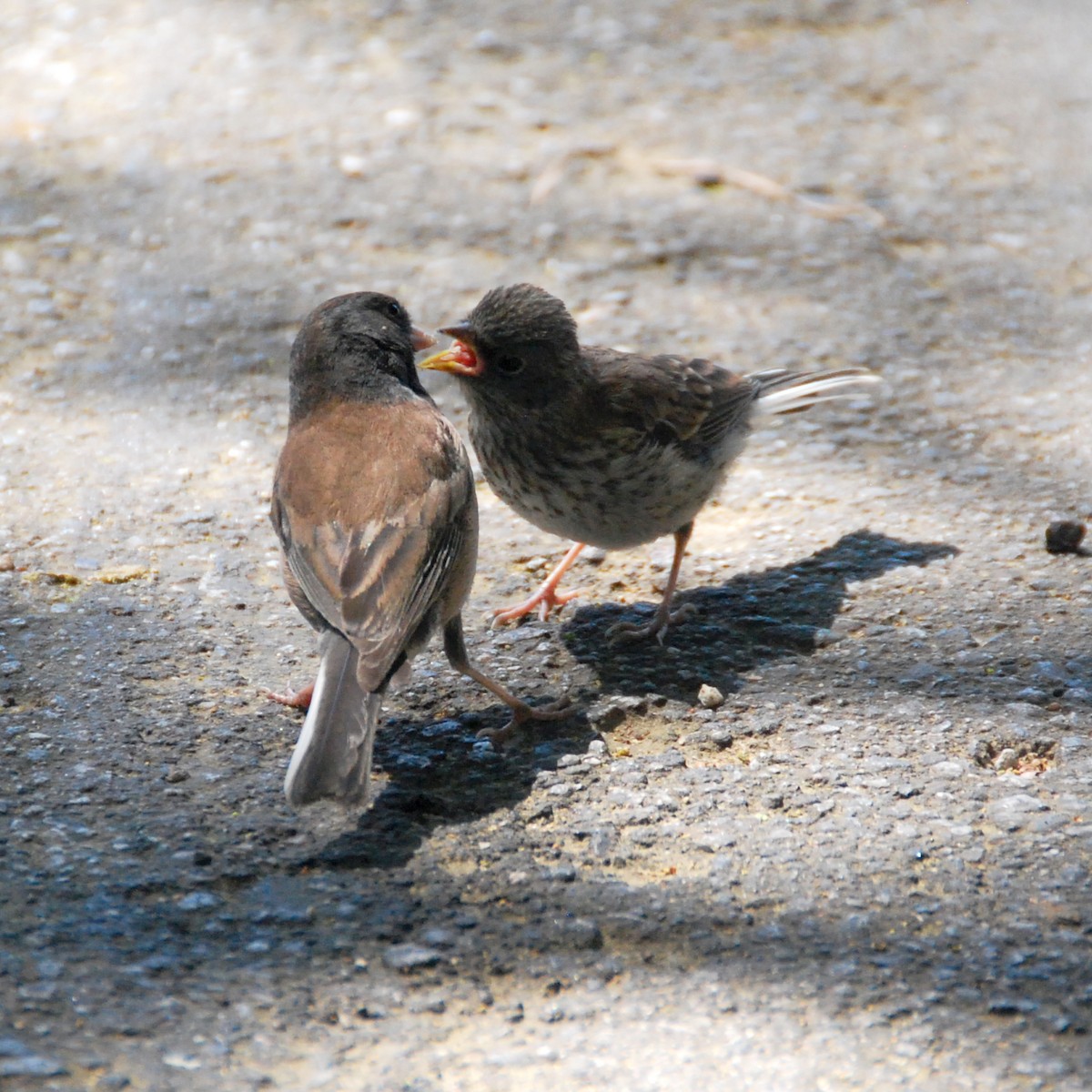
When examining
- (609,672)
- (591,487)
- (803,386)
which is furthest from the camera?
(803,386)

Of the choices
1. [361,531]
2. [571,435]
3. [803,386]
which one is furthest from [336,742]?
[803,386]

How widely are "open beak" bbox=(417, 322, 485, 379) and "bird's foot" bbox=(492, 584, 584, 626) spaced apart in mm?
831

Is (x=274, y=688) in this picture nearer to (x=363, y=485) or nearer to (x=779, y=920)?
(x=363, y=485)

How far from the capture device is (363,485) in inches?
171

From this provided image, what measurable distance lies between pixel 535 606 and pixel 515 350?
93 centimetres

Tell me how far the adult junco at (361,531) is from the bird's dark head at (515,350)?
0.22 metres

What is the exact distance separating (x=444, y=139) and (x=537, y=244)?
143cm

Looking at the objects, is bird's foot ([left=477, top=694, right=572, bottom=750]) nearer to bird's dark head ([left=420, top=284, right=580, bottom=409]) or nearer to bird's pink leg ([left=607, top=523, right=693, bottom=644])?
→ bird's pink leg ([left=607, top=523, right=693, bottom=644])

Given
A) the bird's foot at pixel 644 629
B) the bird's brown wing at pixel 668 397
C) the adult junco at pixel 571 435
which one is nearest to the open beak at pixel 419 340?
the adult junco at pixel 571 435

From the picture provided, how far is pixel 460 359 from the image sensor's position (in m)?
5.08

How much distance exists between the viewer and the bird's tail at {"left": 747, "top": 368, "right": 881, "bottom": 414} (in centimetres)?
579

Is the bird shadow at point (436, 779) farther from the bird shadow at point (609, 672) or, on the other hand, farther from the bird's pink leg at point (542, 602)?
the bird's pink leg at point (542, 602)

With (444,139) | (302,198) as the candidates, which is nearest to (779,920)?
(302,198)

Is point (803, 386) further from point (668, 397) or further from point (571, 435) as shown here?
point (571, 435)
